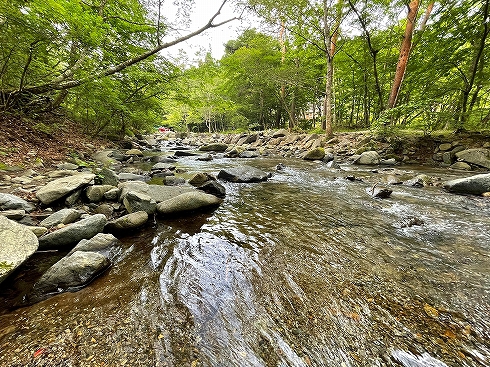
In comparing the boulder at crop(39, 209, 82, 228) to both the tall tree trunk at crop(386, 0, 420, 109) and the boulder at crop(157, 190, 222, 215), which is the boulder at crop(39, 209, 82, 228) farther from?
the tall tree trunk at crop(386, 0, 420, 109)

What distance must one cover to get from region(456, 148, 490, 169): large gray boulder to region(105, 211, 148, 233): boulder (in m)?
10.2

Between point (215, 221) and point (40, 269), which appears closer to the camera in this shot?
point (40, 269)

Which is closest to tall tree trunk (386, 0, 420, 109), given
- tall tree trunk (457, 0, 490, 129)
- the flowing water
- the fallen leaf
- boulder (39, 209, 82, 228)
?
tall tree trunk (457, 0, 490, 129)

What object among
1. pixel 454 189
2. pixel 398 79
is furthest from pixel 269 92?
pixel 454 189

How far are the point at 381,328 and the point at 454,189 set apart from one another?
505cm

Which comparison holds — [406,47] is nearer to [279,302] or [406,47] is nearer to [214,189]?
[214,189]

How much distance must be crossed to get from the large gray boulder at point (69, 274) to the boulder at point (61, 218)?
1.16m

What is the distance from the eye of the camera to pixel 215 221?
3.85 meters

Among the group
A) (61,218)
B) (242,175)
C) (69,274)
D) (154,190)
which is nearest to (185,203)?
(154,190)

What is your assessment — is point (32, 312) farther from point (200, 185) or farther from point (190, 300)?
point (200, 185)

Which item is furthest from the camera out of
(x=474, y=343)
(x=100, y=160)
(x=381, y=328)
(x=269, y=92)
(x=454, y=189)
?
(x=269, y=92)

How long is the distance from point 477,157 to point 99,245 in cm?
1086

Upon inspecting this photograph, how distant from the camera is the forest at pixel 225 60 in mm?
5008

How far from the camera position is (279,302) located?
193cm
